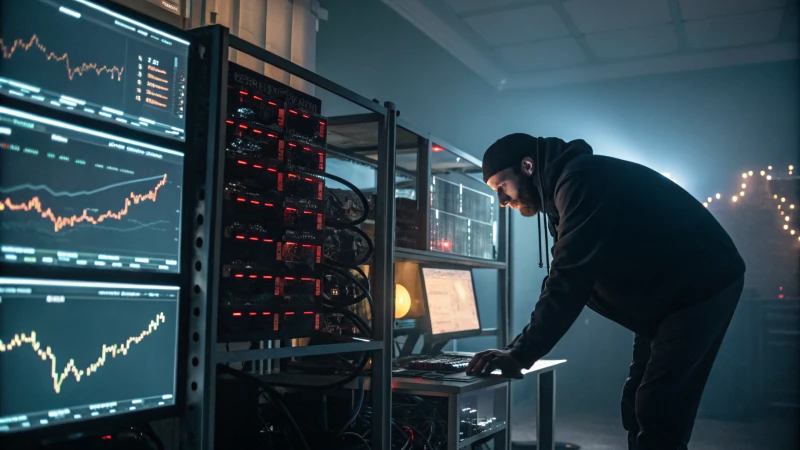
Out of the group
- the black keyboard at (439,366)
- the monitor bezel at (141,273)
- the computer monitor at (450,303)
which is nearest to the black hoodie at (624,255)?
the black keyboard at (439,366)

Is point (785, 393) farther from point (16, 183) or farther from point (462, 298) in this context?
point (16, 183)

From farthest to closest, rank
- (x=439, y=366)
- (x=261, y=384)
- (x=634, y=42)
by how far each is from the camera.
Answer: (x=634, y=42), (x=439, y=366), (x=261, y=384)

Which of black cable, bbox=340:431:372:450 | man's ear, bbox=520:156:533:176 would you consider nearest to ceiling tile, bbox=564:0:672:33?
man's ear, bbox=520:156:533:176

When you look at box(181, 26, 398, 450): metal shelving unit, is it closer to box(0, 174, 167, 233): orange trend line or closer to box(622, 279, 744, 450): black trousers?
box(0, 174, 167, 233): orange trend line

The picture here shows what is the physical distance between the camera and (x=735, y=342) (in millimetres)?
4789

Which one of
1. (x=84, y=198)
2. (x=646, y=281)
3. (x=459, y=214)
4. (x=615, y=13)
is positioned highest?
(x=615, y=13)

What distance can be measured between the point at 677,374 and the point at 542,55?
A: 143 inches

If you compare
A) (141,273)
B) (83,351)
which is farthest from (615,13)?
(83,351)

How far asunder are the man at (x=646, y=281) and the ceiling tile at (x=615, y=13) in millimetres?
2432

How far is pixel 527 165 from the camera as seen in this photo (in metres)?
2.02

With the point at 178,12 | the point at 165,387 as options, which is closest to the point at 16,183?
the point at 165,387

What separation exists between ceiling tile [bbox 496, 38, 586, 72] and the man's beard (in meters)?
2.87

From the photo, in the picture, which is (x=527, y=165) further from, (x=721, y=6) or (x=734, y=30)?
(x=734, y=30)

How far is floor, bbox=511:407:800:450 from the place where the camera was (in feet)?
12.9
